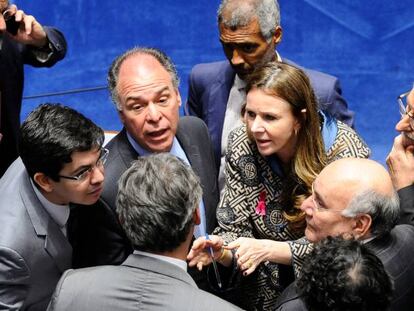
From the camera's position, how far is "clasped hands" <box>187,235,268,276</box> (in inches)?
98.6

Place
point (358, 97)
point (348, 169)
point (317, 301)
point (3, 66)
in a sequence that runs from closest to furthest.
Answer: point (317, 301) < point (348, 169) < point (3, 66) < point (358, 97)

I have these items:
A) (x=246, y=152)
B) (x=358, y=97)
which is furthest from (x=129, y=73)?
(x=358, y=97)

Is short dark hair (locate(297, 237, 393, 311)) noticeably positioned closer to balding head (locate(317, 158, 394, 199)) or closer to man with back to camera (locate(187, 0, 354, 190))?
balding head (locate(317, 158, 394, 199))

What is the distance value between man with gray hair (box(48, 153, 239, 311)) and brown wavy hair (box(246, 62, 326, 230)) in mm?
623

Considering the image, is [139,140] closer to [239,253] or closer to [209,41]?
[239,253]

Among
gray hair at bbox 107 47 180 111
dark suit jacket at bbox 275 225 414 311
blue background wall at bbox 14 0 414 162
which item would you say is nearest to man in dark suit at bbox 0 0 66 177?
gray hair at bbox 107 47 180 111

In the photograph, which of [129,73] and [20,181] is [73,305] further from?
[129,73]

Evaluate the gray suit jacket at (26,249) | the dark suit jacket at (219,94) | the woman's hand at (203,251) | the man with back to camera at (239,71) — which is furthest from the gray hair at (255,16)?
the gray suit jacket at (26,249)

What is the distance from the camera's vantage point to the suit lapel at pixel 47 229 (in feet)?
7.87

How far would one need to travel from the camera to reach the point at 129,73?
2.78m

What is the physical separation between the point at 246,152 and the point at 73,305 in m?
1.01

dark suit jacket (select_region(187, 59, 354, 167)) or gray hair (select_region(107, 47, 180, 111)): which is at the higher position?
gray hair (select_region(107, 47, 180, 111))

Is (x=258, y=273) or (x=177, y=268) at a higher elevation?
(x=177, y=268)

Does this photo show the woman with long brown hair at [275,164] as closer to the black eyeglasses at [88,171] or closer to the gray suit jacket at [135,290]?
the black eyeglasses at [88,171]
